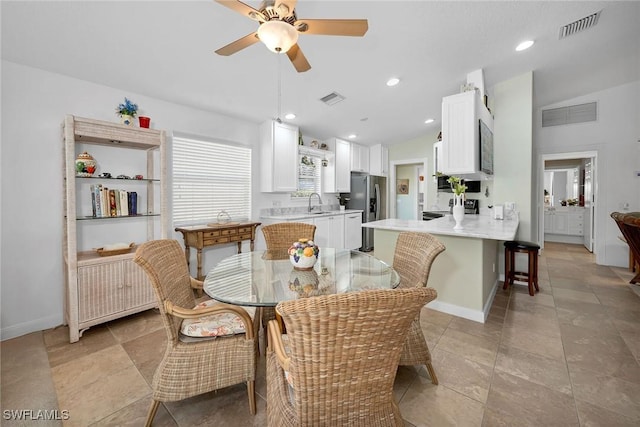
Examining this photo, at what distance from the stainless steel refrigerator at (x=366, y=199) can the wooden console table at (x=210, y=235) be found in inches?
113

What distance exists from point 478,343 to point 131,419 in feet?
8.32

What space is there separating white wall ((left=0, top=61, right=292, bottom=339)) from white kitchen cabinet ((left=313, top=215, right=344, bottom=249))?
327 cm

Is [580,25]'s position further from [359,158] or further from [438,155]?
[359,158]

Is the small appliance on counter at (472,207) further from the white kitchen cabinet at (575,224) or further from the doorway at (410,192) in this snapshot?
the white kitchen cabinet at (575,224)

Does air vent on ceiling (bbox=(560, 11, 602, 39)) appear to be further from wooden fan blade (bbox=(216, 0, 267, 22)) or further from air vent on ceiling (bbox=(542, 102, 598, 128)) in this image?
wooden fan blade (bbox=(216, 0, 267, 22))

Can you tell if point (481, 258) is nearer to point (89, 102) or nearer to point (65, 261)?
point (65, 261)

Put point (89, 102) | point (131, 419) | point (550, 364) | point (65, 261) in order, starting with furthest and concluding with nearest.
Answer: point (89, 102), point (65, 261), point (550, 364), point (131, 419)

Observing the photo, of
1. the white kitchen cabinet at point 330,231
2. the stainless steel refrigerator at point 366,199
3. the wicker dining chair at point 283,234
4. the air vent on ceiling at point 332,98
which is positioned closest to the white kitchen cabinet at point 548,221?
the stainless steel refrigerator at point 366,199

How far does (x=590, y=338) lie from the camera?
230cm

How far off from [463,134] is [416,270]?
200 centimetres

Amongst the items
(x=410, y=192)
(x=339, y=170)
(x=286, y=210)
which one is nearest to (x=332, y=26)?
(x=286, y=210)

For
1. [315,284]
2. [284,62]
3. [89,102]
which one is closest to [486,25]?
[284,62]

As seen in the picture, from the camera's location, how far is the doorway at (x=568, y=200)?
17.6 feet

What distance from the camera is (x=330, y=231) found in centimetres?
498
